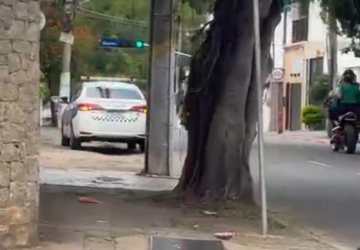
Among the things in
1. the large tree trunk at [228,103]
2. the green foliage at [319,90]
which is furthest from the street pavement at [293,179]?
the green foliage at [319,90]

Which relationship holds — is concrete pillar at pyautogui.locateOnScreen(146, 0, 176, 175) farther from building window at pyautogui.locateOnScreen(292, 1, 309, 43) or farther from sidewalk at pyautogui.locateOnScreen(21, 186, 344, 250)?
building window at pyautogui.locateOnScreen(292, 1, 309, 43)

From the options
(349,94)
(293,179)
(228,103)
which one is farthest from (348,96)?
(228,103)

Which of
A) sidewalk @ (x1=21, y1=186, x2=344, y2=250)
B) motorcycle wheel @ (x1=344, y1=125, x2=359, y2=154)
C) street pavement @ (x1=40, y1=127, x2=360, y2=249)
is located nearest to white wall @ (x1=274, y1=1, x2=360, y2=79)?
motorcycle wheel @ (x1=344, y1=125, x2=359, y2=154)

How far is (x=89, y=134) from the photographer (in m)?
22.2

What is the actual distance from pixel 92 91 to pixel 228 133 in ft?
35.6

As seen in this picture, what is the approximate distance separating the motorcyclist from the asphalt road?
1.12 meters

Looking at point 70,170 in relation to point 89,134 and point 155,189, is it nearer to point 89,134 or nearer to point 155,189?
point 155,189

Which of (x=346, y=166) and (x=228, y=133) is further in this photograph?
(x=346, y=166)

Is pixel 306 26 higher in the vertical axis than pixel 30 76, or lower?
higher

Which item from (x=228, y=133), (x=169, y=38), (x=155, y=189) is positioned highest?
(x=169, y=38)

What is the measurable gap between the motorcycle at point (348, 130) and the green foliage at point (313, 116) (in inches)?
719

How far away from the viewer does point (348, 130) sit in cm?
2272

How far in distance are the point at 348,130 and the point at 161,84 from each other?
7274mm

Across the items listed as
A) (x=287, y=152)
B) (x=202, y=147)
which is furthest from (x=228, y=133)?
(x=287, y=152)
